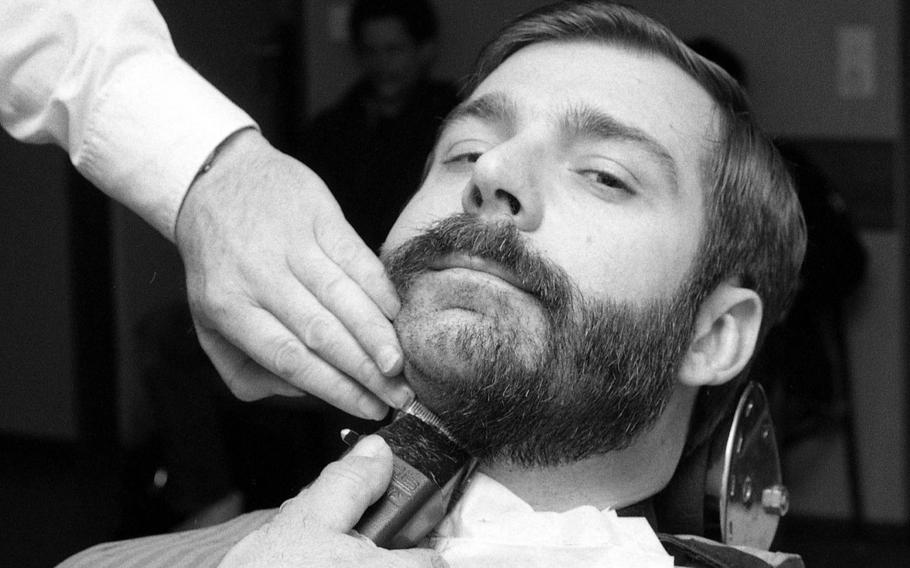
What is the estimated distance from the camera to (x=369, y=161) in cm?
260

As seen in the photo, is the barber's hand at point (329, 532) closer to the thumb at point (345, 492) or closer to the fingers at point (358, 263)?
the thumb at point (345, 492)

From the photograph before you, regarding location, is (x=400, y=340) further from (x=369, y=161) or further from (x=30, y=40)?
(x=369, y=161)

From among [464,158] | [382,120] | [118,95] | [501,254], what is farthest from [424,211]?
[382,120]

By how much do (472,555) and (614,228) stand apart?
1.52 ft

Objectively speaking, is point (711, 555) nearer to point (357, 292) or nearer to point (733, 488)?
point (733, 488)

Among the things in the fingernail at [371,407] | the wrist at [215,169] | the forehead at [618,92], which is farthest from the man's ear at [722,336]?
the wrist at [215,169]

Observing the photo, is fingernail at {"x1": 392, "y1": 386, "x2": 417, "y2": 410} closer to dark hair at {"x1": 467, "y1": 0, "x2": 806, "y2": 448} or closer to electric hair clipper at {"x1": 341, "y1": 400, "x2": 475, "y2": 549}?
electric hair clipper at {"x1": 341, "y1": 400, "x2": 475, "y2": 549}

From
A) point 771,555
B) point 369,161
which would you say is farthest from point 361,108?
point 771,555

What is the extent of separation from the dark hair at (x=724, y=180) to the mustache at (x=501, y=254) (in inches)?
10.4

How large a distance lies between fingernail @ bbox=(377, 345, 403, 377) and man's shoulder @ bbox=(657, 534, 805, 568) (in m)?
0.42

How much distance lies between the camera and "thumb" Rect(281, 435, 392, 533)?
1.21 metres

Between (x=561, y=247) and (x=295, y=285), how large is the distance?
0.34 m

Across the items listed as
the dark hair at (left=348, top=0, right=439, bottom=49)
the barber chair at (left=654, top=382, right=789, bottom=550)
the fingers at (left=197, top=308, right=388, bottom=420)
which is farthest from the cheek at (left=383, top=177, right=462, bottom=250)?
the dark hair at (left=348, top=0, right=439, bottom=49)

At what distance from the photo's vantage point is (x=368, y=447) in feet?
4.32
